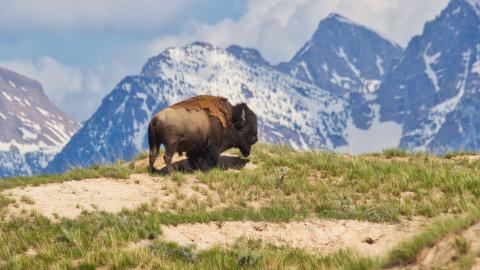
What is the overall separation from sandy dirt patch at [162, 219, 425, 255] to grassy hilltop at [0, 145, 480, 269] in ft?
1.19

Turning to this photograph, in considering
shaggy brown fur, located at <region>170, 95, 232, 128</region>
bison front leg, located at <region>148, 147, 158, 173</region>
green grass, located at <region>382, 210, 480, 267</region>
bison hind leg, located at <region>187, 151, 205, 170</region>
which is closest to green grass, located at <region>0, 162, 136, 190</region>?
bison front leg, located at <region>148, 147, 158, 173</region>

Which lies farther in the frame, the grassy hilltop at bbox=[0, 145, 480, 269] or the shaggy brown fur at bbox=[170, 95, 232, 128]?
the shaggy brown fur at bbox=[170, 95, 232, 128]

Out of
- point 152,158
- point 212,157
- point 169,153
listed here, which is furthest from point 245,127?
point 152,158

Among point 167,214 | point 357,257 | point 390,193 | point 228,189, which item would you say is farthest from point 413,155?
point 357,257

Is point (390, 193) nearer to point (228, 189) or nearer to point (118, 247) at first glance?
point (228, 189)

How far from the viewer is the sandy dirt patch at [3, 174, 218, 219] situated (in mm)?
17453

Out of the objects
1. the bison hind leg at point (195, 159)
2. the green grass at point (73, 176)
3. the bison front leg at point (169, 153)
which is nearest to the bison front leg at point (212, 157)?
the bison hind leg at point (195, 159)

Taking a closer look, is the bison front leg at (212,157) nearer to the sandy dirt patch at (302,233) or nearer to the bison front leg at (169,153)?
the bison front leg at (169,153)

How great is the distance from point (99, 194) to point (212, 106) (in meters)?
6.18

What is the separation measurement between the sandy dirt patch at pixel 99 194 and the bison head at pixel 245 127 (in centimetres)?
368

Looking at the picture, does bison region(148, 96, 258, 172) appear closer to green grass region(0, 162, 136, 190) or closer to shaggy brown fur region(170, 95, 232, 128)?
shaggy brown fur region(170, 95, 232, 128)

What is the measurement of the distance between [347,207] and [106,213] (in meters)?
5.46

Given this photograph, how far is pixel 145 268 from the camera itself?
1217 centimetres

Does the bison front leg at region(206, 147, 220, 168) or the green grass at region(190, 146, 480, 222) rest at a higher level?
the bison front leg at region(206, 147, 220, 168)
